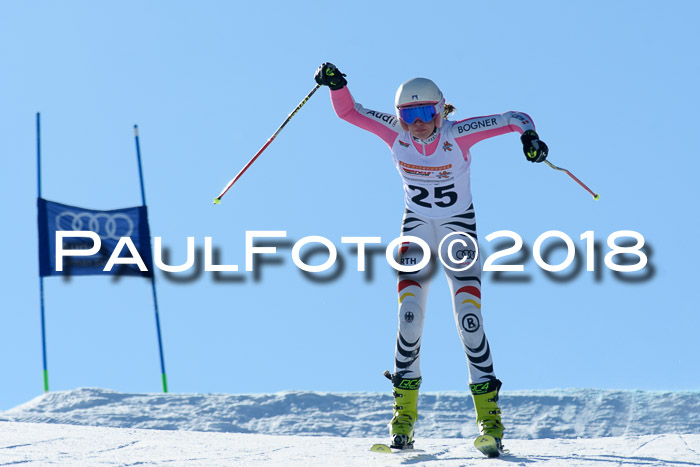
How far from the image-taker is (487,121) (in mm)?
5953

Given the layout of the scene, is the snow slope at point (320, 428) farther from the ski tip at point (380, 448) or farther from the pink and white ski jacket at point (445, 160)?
the pink and white ski jacket at point (445, 160)

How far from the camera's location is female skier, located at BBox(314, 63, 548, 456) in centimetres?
579

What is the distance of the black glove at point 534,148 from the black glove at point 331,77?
1350mm

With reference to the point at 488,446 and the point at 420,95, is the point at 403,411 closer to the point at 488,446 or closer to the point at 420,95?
the point at 488,446

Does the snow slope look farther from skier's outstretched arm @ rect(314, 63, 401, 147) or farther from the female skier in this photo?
skier's outstretched arm @ rect(314, 63, 401, 147)

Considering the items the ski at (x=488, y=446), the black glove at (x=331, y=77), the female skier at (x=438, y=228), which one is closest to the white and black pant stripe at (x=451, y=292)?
the female skier at (x=438, y=228)

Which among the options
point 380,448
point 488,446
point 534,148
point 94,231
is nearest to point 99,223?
point 94,231

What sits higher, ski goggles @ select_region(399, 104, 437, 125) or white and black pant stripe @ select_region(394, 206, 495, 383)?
ski goggles @ select_region(399, 104, 437, 125)

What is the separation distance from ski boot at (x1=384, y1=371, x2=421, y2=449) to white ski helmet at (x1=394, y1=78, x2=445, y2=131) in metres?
1.72

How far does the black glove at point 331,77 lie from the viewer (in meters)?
6.18

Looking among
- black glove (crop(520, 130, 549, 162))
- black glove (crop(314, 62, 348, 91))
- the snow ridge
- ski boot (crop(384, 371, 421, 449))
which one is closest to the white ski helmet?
black glove (crop(314, 62, 348, 91))

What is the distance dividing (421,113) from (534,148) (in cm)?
77

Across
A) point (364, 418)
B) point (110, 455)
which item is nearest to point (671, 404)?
point (364, 418)

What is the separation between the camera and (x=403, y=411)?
5.88 m
